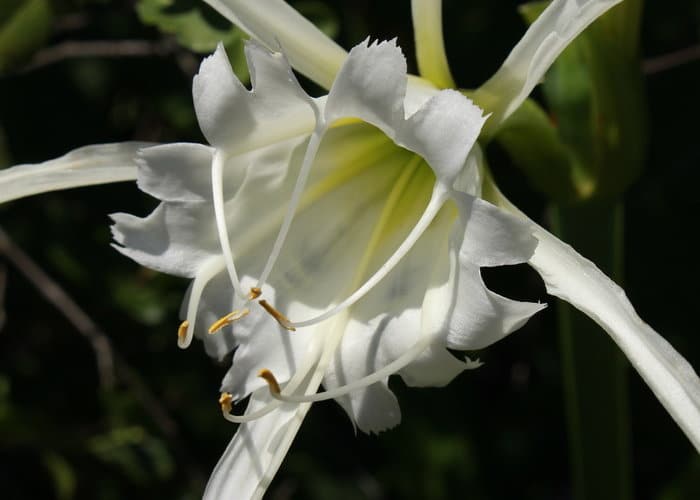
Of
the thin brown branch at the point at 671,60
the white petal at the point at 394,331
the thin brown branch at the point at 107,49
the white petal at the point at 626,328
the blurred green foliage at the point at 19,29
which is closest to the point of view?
the white petal at the point at 626,328

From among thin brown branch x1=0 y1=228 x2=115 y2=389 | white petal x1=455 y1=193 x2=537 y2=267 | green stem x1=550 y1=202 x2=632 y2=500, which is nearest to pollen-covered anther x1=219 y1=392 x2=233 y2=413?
white petal x1=455 y1=193 x2=537 y2=267

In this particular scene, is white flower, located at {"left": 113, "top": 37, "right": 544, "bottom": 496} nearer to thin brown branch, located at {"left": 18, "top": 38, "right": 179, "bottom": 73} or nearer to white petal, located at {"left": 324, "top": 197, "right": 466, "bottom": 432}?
white petal, located at {"left": 324, "top": 197, "right": 466, "bottom": 432}

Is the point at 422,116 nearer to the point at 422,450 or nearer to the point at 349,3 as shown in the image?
the point at 349,3

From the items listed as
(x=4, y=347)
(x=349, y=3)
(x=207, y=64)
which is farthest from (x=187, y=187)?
(x=4, y=347)

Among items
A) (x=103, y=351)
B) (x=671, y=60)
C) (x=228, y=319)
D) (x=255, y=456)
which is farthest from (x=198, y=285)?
(x=671, y=60)

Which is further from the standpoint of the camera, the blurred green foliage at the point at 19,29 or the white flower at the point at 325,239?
the blurred green foliage at the point at 19,29

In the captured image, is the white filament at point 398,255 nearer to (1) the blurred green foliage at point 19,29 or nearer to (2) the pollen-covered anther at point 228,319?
(2) the pollen-covered anther at point 228,319

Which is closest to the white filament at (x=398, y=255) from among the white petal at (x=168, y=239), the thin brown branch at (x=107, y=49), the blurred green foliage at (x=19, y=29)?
the white petal at (x=168, y=239)
